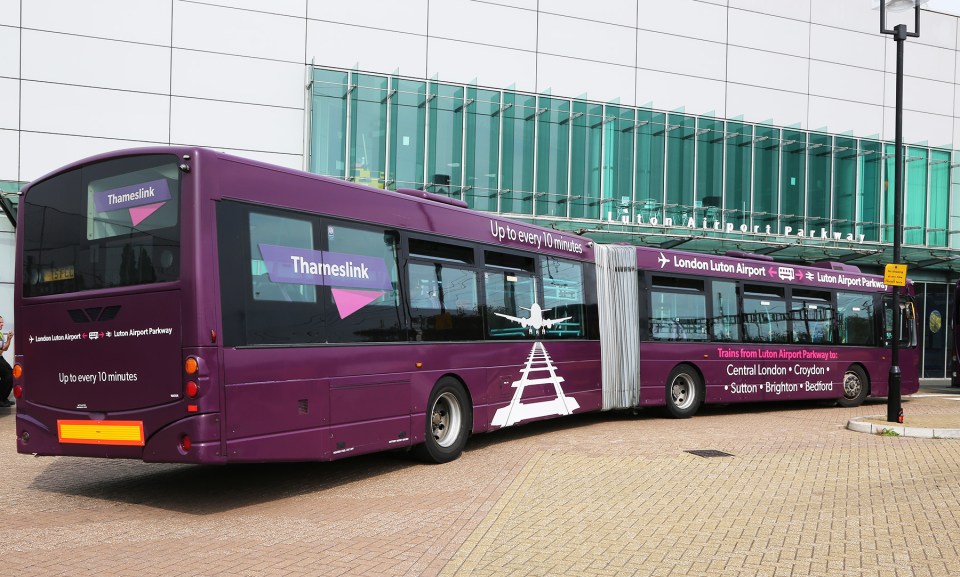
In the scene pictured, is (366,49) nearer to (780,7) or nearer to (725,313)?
(725,313)

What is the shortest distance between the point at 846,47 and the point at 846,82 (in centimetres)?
126

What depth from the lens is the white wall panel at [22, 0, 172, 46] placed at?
2141cm

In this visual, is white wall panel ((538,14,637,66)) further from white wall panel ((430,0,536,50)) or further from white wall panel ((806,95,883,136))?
white wall panel ((806,95,883,136))

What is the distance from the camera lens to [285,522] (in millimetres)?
7684

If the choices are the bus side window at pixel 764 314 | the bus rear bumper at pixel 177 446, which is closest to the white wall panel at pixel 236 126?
the bus side window at pixel 764 314

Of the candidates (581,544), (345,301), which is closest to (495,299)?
(345,301)

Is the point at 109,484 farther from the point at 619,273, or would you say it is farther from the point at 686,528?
the point at 619,273

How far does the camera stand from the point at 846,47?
32.6 meters

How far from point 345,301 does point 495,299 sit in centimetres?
331

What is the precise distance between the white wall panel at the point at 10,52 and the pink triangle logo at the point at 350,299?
15580 millimetres

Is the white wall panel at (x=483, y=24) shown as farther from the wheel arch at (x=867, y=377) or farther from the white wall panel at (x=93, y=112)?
the wheel arch at (x=867, y=377)

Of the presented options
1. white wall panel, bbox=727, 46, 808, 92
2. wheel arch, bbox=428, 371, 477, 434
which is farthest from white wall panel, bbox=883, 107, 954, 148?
wheel arch, bbox=428, 371, 477, 434

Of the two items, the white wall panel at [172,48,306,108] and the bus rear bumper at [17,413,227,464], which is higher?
the white wall panel at [172,48,306,108]

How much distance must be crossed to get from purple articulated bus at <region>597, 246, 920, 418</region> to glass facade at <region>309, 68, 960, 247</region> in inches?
271
